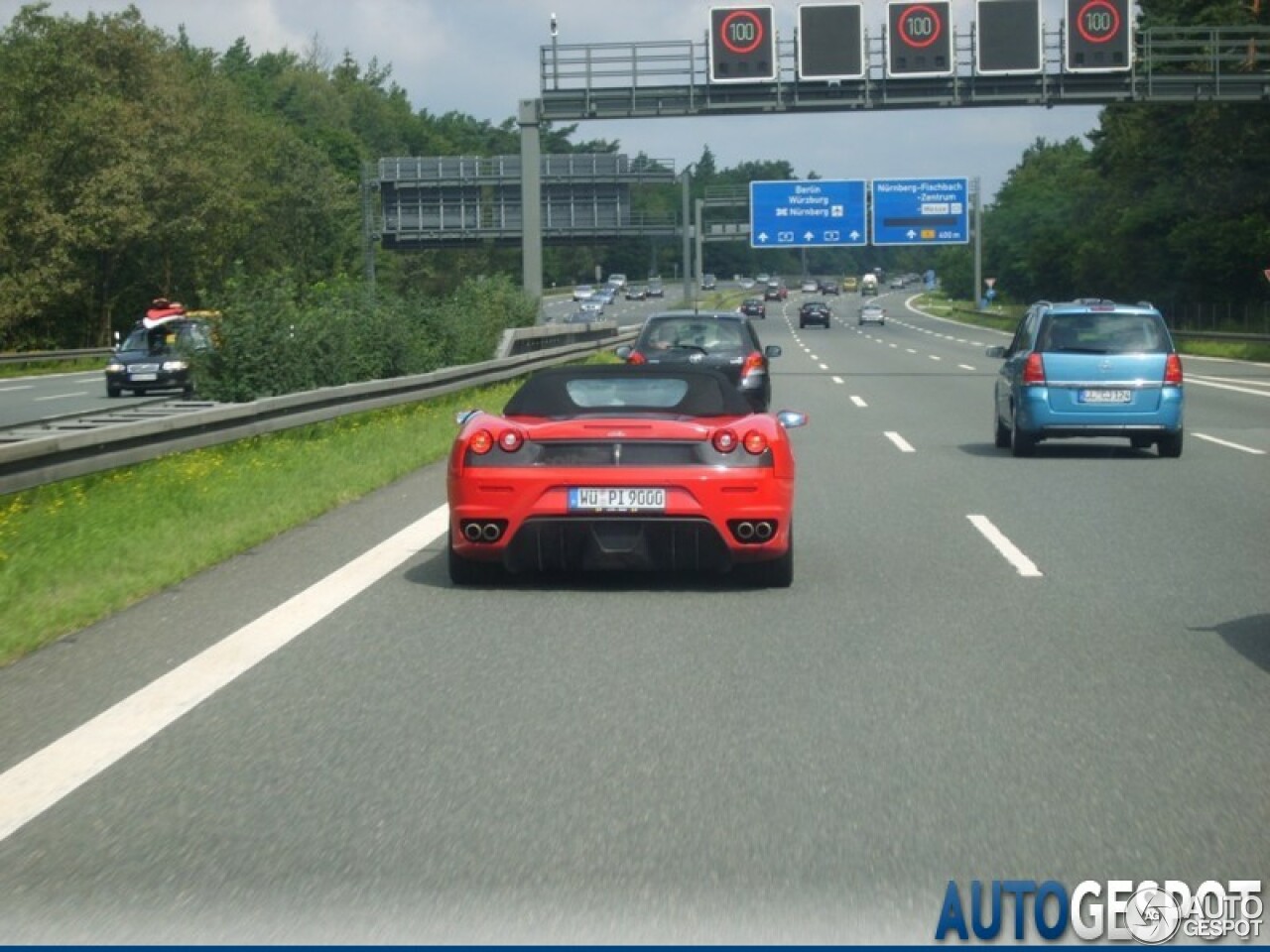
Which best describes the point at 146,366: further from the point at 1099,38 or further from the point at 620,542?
the point at 620,542

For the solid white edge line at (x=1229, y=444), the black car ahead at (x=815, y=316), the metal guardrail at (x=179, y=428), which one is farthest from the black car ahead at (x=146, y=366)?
the black car ahead at (x=815, y=316)

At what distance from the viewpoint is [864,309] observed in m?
107

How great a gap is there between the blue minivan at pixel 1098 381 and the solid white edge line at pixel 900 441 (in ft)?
3.69

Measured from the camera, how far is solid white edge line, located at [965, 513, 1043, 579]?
1084cm

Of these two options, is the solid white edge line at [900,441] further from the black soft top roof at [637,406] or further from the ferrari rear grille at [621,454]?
the ferrari rear grille at [621,454]

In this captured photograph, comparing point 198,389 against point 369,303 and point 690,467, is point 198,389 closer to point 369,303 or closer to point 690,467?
point 369,303

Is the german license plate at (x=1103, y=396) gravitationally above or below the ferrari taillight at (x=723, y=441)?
below

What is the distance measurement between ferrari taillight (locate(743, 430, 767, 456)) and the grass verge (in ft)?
10.5

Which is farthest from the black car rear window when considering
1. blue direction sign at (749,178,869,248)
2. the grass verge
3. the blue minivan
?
blue direction sign at (749,178,869,248)

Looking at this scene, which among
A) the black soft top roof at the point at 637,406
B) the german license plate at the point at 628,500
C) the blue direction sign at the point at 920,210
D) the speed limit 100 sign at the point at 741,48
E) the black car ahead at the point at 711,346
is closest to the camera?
the german license plate at the point at 628,500

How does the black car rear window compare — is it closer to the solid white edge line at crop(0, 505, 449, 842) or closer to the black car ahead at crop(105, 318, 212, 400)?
the solid white edge line at crop(0, 505, 449, 842)

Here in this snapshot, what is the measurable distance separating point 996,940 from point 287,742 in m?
2.82

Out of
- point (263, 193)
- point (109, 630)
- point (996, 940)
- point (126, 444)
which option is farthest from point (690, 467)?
point (263, 193)

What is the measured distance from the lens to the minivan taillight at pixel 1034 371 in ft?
62.8
